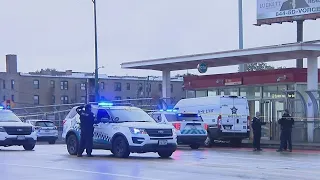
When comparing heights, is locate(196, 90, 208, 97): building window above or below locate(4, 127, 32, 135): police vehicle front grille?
above

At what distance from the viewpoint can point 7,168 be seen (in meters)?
17.1

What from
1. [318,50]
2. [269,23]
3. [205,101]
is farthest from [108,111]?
[269,23]

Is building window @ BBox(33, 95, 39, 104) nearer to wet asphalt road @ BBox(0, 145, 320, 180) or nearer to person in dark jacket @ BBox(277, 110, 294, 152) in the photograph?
person in dark jacket @ BBox(277, 110, 294, 152)

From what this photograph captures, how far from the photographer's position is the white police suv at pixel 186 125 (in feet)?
94.2

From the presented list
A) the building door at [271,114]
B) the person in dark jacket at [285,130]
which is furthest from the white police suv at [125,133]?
the building door at [271,114]

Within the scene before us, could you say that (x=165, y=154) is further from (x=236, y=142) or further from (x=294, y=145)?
(x=236, y=142)

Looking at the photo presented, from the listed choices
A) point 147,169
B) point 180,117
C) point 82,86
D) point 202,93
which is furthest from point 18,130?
point 82,86

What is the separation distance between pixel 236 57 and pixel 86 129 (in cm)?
1547

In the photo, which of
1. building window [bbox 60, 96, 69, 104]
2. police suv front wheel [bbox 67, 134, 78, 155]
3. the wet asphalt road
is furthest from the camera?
building window [bbox 60, 96, 69, 104]

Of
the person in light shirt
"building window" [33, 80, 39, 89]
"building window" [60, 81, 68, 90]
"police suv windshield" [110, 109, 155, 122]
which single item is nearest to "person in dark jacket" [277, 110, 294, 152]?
"police suv windshield" [110, 109, 155, 122]

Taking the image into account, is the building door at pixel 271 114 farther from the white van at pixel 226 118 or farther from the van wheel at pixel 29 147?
the van wheel at pixel 29 147

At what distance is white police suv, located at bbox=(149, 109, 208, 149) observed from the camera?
28719mm

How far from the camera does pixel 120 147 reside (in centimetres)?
2128

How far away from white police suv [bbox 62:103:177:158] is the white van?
8.91 meters
